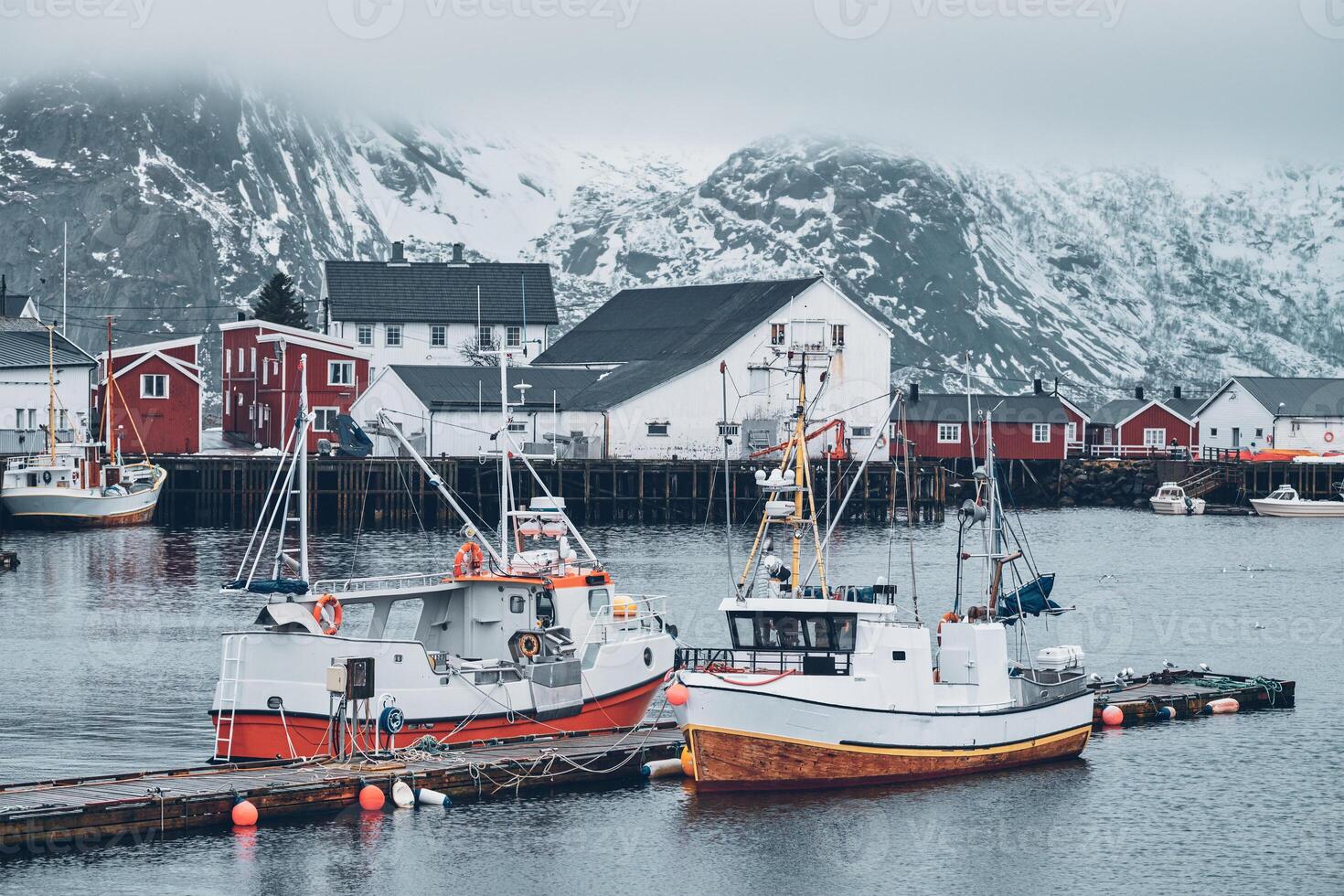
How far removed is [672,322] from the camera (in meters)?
106

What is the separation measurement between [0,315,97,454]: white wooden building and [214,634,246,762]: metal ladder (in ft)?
187

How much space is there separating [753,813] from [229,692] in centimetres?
887

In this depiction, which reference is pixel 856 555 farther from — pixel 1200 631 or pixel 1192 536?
pixel 1192 536

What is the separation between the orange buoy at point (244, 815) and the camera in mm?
28727

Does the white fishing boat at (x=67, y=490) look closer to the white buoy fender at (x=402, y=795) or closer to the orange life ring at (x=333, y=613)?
the orange life ring at (x=333, y=613)

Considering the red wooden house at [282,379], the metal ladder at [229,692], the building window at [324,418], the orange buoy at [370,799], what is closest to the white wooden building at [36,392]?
the red wooden house at [282,379]

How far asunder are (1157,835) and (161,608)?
32.7m

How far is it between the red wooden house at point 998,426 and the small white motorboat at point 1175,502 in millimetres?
Result: 6180

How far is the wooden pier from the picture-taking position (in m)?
86.6

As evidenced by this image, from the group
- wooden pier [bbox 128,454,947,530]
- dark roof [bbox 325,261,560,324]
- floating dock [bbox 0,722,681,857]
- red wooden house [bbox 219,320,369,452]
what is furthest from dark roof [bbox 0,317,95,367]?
floating dock [bbox 0,722,681,857]

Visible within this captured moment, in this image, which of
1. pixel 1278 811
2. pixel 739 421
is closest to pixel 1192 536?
pixel 739 421

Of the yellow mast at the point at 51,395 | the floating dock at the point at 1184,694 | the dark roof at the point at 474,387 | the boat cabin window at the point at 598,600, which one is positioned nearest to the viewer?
the boat cabin window at the point at 598,600

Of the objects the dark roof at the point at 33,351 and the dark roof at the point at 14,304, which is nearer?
the dark roof at the point at 33,351

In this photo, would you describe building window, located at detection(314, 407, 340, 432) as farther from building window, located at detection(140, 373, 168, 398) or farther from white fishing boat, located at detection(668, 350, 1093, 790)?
white fishing boat, located at detection(668, 350, 1093, 790)
